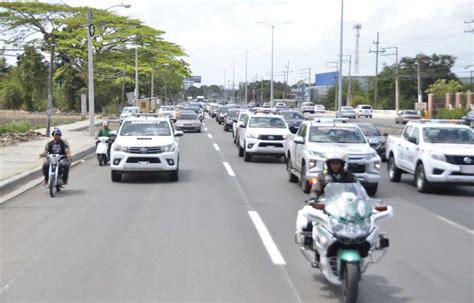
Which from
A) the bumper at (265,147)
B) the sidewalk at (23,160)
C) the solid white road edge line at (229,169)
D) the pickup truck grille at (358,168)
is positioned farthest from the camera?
the bumper at (265,147)

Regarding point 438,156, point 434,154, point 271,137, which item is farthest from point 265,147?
point 438,156

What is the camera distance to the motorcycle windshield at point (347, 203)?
629 centimetres

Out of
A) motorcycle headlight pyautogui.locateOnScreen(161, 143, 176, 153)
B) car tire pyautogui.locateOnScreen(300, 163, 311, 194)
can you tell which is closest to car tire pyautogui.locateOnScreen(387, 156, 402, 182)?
car tire pyautogui.locateOnScreen(300, 163, 311, 194)

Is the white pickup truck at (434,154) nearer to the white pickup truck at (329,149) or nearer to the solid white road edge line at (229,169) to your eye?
the white pickup truck at (329,149)

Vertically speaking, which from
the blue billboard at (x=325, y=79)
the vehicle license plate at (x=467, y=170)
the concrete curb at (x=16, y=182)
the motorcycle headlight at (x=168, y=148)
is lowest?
the concrete curb at (x=16, y=182)

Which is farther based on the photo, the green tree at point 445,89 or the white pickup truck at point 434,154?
the green tree at point 445,89

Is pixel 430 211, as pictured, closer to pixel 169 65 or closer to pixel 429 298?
pixel 429 298

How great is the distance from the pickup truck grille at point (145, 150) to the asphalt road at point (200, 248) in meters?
1.16

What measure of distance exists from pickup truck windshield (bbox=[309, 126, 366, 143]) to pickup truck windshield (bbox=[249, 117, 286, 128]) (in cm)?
862

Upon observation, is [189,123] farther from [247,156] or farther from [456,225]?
[456,225]

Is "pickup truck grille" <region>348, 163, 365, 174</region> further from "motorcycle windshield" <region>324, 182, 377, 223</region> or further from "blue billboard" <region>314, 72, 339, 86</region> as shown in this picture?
"blue billboard" <region>314, 72, 339, 86</region>

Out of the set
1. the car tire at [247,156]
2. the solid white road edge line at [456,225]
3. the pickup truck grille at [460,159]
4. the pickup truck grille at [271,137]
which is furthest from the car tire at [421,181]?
the car tire at [247,156]

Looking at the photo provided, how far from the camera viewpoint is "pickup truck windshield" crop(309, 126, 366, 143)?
1641cm

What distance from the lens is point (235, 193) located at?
15.5 meters
